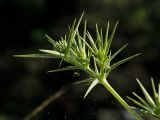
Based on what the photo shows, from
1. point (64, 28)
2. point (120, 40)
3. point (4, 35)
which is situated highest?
point (4, 35)

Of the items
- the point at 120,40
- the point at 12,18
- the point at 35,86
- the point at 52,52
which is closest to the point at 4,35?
the point at 12,18

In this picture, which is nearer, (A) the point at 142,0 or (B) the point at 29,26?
(A) the point at 142,0

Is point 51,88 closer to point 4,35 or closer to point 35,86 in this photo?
point 35,86

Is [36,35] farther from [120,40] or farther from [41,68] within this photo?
[120,40]

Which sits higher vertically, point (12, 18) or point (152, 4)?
point (12, 18)

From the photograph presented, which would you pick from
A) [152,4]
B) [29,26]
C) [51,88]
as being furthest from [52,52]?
[29,26]

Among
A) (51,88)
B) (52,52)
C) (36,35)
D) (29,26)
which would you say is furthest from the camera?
(29,26)

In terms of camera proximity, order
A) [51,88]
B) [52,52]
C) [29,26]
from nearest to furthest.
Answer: [52,52] < [51,88] < [29,26]
